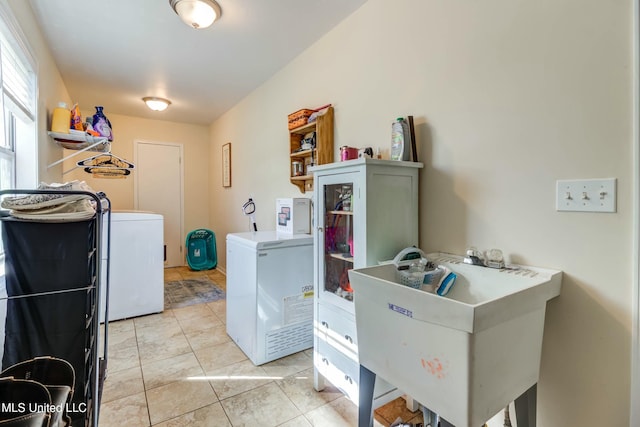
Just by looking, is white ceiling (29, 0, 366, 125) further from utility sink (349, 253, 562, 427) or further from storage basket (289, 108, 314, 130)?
utility sink (349, 253, 562, 427)

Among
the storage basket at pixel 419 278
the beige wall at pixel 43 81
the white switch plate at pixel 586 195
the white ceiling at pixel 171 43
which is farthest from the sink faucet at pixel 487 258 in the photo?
the beige wall at pixel 43 81

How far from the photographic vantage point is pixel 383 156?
1889 mm

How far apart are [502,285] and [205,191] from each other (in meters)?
5.06

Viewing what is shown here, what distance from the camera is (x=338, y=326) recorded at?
168 centimetres

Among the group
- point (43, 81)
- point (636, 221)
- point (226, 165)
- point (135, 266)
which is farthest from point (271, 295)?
point (226, 165)

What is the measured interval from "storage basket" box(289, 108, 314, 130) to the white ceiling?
581 mm

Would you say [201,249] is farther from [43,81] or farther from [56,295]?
[56,295]

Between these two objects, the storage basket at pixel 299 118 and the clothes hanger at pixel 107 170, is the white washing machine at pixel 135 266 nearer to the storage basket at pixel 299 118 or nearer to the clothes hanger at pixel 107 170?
the clothes hanger at pixel 107 170

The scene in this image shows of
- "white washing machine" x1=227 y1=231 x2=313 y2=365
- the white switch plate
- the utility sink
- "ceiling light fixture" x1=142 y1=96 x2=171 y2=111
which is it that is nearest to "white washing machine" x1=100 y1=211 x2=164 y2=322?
"white washing machine" x1=227 y1=231 x2=313 y2=365

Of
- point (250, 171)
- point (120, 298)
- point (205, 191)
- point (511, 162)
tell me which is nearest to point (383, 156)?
point (511, 162)

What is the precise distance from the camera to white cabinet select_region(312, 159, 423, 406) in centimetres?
147

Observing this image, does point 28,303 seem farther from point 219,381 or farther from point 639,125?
point 639,125

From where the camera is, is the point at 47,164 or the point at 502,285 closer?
the point at 502,285

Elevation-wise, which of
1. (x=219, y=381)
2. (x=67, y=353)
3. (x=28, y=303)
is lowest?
(x=219, y=381)
